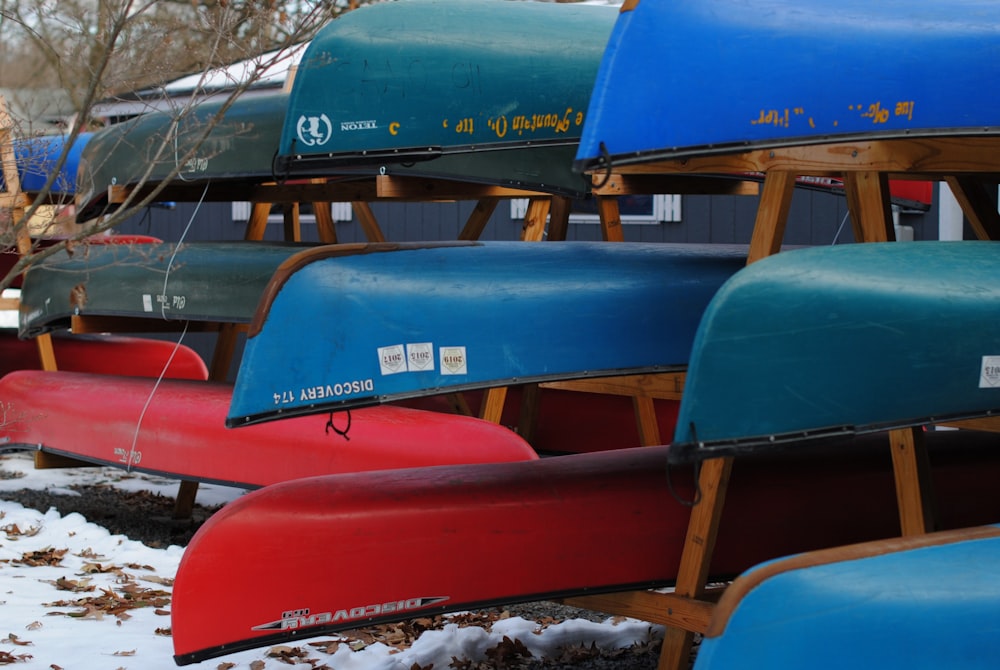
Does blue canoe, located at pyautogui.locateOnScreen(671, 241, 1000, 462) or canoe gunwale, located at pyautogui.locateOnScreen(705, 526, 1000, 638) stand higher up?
blue canoe, located at pyautogui.locateOnScreen(671, 241, 1000, 462)

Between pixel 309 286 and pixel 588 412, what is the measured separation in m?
3.66

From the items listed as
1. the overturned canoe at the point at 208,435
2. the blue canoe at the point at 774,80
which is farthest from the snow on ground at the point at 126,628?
the blue canoe at the point at 774,80

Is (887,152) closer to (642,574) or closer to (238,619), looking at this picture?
(642,574)

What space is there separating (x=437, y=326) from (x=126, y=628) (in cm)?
188

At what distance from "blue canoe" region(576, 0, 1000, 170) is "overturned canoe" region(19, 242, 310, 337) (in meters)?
3.03

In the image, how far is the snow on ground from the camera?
15.0 ft

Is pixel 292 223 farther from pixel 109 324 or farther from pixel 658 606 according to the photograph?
pixel 658 606

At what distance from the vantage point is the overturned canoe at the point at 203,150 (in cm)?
634

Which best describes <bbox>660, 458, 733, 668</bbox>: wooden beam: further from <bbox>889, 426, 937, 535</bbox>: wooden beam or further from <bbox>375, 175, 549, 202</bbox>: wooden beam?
<bbox>375, 175, 549, 202</bbox>: wooden beam

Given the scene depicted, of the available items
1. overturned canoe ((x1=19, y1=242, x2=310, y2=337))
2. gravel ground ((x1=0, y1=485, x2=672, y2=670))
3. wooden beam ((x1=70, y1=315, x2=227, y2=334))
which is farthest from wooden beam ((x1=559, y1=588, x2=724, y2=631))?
wooden beam ((x1=70, y1=315, x2=227, y2=334))

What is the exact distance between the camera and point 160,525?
717 centimetres

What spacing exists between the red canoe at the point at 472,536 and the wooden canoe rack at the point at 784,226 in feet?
0.70

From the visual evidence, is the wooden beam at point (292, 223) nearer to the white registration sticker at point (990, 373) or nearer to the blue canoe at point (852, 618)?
the white registration sticker at point (990, 373)

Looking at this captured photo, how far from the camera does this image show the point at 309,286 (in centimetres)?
416
